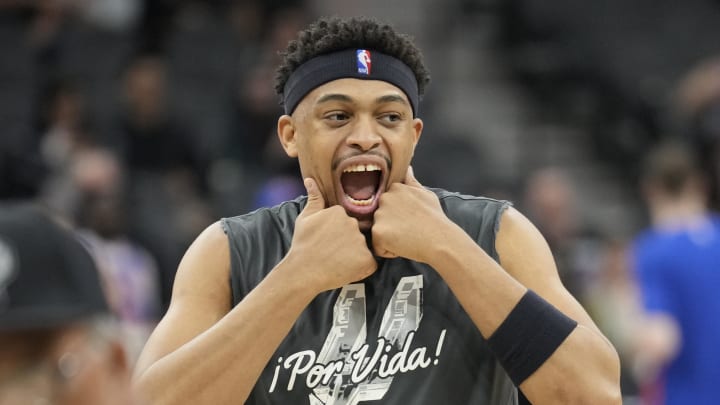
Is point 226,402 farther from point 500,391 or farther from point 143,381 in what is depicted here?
point 500,391

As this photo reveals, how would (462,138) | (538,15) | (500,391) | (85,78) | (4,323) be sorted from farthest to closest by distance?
1. (538,15)
2. (462,138)
3. (85,78)
4. (500,391)
5. (4,323)

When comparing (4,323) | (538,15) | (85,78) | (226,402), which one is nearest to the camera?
(4,323)

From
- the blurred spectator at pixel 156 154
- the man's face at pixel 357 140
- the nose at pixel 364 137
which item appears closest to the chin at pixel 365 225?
the man's face at pixel 357 140

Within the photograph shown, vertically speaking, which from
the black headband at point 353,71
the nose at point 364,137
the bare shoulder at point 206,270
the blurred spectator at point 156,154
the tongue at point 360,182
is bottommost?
the bare shoulder at point 206,270

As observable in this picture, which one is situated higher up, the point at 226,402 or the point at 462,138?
the point at 462,138

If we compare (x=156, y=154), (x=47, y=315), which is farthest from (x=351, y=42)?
(x=156, y=154)

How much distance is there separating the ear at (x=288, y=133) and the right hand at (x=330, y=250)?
380 mm

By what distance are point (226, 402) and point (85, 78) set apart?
298 inches

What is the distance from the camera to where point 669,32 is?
42.5ft

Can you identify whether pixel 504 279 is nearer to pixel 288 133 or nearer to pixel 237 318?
pixel 237 318

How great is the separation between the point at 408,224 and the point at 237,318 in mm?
548

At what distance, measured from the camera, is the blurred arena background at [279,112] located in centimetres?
868

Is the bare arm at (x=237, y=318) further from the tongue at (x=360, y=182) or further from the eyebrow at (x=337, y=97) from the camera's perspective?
the eyebrow at (x=337, y=97)

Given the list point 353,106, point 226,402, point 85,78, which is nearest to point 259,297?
point 226,402
